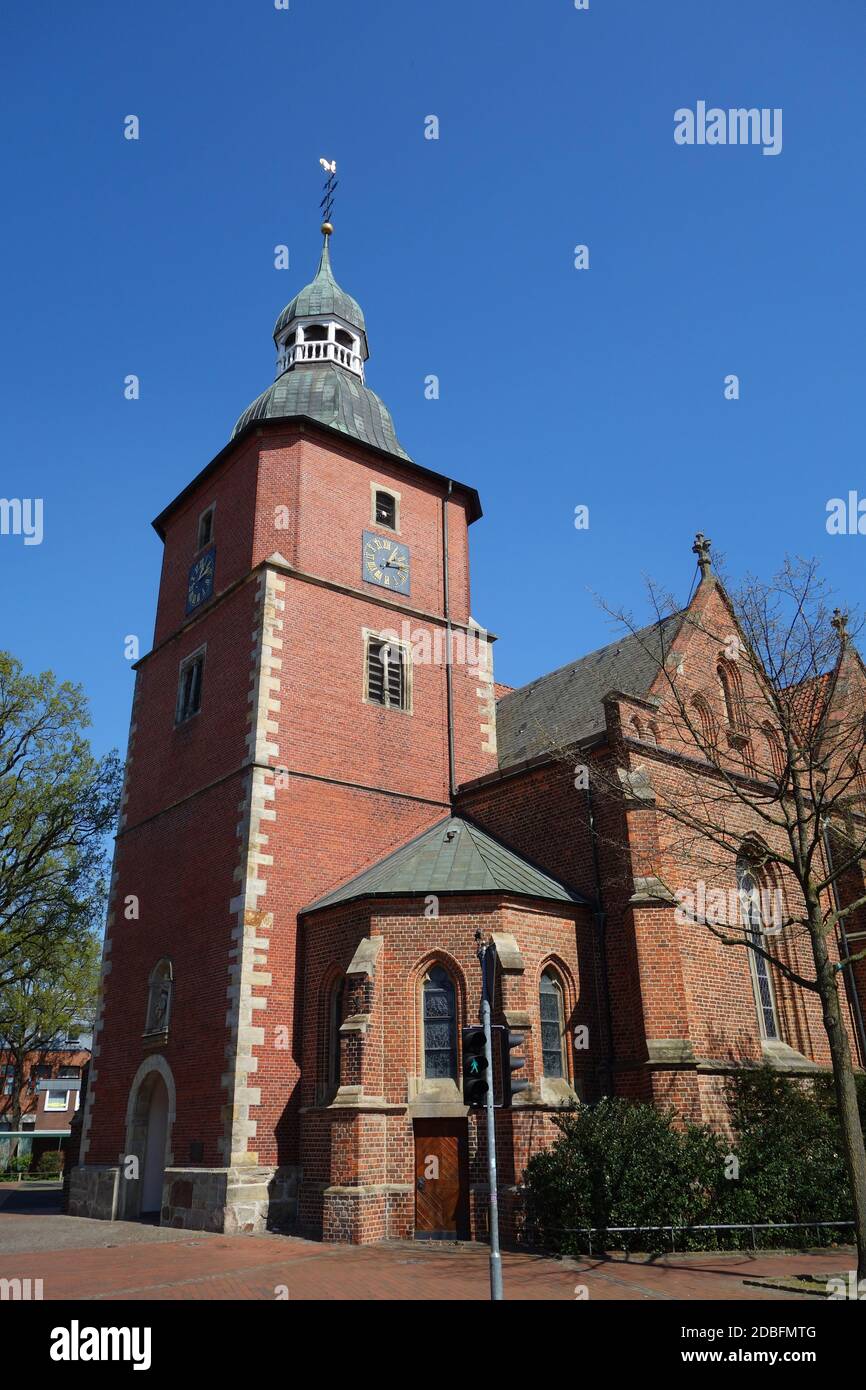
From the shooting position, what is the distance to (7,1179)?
4559cm

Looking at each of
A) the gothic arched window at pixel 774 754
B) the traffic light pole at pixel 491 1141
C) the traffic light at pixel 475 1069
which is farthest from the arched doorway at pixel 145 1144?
the gothic arched window at pixel 774 754

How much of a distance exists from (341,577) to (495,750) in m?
6.19

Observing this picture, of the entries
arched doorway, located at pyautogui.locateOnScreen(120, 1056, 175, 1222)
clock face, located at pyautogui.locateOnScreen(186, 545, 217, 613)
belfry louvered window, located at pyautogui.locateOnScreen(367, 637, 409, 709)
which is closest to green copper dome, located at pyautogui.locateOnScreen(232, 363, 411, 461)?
clock face, located at pyautogui.locateOnScreen(186, 545, 217, 613)

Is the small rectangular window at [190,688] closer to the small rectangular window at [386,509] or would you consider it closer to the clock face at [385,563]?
the clock face at [385,563]

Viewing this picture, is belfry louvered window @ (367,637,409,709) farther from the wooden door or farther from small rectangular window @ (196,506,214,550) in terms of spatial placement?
the wooden door

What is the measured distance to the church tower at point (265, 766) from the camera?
733 inches

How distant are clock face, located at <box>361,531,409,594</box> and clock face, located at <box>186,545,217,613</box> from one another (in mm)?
4099

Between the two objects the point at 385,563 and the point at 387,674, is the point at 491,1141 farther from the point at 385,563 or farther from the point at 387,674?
the point at 385,563

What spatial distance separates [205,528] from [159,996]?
12663 mm

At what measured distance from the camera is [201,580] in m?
26.3

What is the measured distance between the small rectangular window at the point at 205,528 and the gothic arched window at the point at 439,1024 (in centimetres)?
1441

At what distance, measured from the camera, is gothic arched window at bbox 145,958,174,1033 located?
69.6ft
